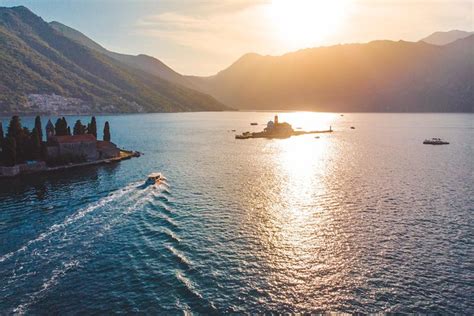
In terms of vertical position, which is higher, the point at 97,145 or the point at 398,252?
the point at 97,145

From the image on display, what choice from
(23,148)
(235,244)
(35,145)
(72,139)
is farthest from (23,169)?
(235,244)

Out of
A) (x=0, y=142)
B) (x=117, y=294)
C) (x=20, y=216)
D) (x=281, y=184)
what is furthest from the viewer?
(x=0, y=142)

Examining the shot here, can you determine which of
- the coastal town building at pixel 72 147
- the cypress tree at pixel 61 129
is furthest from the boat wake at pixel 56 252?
the cypress tree at pixel 61 129

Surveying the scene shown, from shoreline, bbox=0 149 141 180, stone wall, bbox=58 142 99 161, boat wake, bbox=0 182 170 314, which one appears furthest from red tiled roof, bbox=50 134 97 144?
boat wake, bbox=0 182 170 314

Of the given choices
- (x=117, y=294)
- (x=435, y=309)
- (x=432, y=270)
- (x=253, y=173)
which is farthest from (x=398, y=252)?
(x=253, y=173)

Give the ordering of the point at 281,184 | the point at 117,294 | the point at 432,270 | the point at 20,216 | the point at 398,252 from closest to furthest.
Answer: the point at 117,294 < the point at 432,270 < the point at 398,252 < the point at 20,216 < the point at 281,184

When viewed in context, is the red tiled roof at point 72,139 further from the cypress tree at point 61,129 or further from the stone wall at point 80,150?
the cypress tree at point 61,129

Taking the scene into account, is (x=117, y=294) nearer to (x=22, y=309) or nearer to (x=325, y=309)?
(x=22, y=309)

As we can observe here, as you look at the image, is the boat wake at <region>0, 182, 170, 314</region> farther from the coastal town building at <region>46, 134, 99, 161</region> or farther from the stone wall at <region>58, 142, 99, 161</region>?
the stone wall at <region>58, 142, 99, 161</region>
